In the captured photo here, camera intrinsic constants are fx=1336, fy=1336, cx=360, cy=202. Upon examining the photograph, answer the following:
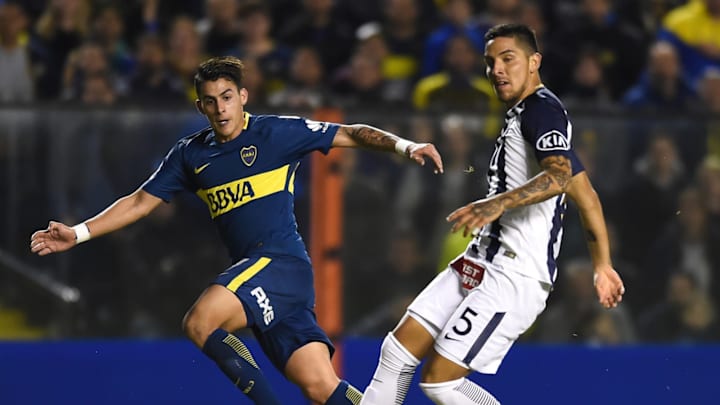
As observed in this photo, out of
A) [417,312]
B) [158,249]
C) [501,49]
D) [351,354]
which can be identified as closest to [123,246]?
[158,249]

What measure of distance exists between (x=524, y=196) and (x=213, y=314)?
154 cm

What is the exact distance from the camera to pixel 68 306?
307 inches

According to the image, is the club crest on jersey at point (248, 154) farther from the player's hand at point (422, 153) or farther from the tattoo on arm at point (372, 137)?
the player's hand at point (422, 153)

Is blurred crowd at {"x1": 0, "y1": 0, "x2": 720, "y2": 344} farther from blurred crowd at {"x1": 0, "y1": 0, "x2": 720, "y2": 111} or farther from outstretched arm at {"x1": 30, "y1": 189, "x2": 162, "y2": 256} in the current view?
outstretched arm at {"x1": 30, "y1": 189, "x2": 162, "y2": 256}

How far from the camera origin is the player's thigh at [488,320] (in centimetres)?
549

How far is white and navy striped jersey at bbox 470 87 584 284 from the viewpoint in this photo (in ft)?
18.0

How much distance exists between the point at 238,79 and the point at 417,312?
1.36 meters

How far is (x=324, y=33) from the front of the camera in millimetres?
9812

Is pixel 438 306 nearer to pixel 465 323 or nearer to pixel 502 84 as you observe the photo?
pixel 465 323

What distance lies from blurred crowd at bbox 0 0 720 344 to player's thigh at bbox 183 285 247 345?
75.4 inches

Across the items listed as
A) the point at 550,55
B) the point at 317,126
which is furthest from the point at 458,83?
the point at 317,126

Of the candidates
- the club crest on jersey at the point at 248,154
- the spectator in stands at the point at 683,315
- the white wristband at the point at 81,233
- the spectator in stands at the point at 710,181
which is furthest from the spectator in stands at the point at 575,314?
the white wristband at the point at 81,233

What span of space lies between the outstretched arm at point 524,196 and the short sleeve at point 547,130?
0.13ft

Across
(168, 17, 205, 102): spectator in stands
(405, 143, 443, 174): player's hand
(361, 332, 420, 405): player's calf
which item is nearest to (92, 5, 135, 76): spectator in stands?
(168, 17, 205, 102): spectator in stands
